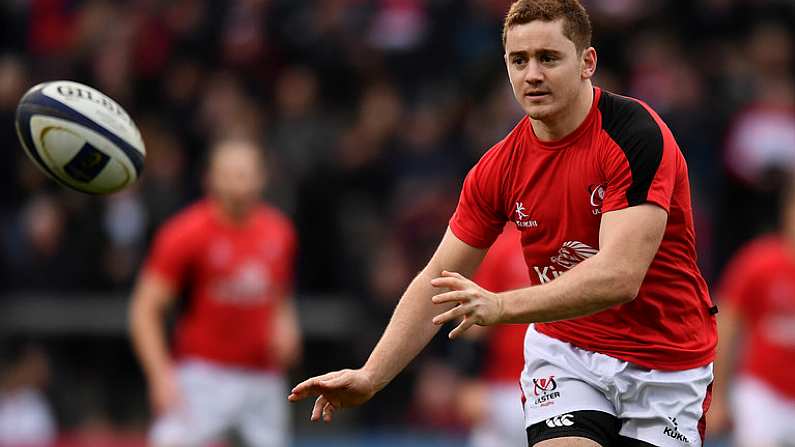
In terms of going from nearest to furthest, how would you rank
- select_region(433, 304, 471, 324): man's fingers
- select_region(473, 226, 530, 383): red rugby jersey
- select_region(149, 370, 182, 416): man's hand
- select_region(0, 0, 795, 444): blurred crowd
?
select_region(433, 304, 471, 324): man's fingers → select_region(149, 370, 182, 416): man's hand → select_region(473, 226, 530, 383): red rugby jersey → select_region(0, 0, 795, 444): blurred crowd

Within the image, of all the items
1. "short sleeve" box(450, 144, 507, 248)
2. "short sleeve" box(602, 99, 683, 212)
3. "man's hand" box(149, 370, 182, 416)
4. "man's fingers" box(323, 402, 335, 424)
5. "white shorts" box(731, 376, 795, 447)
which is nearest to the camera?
"short sleeve" box(602, 99, 683, 212)

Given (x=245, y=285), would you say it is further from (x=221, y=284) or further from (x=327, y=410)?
(x=327, y=410)

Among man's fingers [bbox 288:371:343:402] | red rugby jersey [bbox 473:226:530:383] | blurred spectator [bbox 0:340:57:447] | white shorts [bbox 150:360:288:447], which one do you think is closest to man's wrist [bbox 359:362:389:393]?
man's fingers [bbox 288:371:343:402]

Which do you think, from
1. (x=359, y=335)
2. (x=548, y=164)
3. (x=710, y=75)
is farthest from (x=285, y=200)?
(x=548, y=164)

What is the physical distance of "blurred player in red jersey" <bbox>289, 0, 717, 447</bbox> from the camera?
16.5 feet

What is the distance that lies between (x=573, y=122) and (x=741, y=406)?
16.2ft

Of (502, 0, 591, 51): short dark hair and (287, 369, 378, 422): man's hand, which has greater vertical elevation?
(502, 0, 591, 51): short dark hair

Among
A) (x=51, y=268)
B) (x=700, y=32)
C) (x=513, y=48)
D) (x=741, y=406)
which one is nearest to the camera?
(x=513, y=48)

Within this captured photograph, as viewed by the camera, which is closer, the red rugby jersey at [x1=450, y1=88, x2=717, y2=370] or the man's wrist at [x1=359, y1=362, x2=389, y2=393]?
the red rugby jersey at [x1=450, y1=88, x2=717, y2=370]

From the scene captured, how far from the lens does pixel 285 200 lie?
12.9 meters

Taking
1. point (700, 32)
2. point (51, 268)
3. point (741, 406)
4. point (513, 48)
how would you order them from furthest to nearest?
point (700, 32), point (51, 268), point (741, 406), point (513, 48)

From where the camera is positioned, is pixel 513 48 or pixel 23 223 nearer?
pixel 513 48

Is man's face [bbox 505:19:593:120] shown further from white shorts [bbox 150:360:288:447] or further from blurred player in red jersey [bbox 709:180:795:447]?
white shorts [bbox 150:360:288:447]

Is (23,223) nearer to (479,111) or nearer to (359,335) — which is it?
(359,335)
